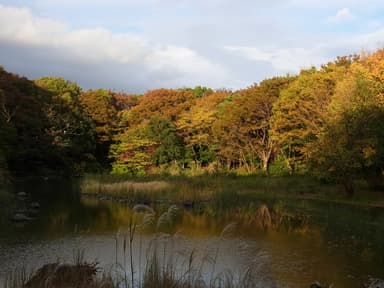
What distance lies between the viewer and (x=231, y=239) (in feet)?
51.9

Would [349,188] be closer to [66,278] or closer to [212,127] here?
[212,127]

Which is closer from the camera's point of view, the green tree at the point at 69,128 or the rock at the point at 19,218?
the rock at the point at 19,218

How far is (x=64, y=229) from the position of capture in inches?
674

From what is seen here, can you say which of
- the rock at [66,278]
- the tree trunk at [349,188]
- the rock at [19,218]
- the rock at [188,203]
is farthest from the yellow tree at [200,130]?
the rock at [66,278]

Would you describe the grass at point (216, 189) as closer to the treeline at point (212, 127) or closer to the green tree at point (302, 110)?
the treeline at point (212, 127)

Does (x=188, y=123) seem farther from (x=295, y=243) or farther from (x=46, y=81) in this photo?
(x=295, y=243)

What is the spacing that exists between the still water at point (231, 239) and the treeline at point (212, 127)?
180 inches

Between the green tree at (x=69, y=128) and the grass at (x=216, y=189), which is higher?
the green tree at (x=69, y=128)

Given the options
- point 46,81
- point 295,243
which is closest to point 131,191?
point 295,243

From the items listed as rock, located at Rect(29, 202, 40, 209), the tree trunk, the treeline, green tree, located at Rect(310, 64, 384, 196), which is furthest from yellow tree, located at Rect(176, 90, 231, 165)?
rock, located at Rect(29, 202, 40, 209)

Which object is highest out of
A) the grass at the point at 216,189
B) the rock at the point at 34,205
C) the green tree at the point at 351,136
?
the green tree at the point at 351,136

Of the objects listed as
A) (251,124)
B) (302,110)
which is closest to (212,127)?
(251,124)

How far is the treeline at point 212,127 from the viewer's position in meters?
27.3

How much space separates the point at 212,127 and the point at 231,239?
2634 cm
